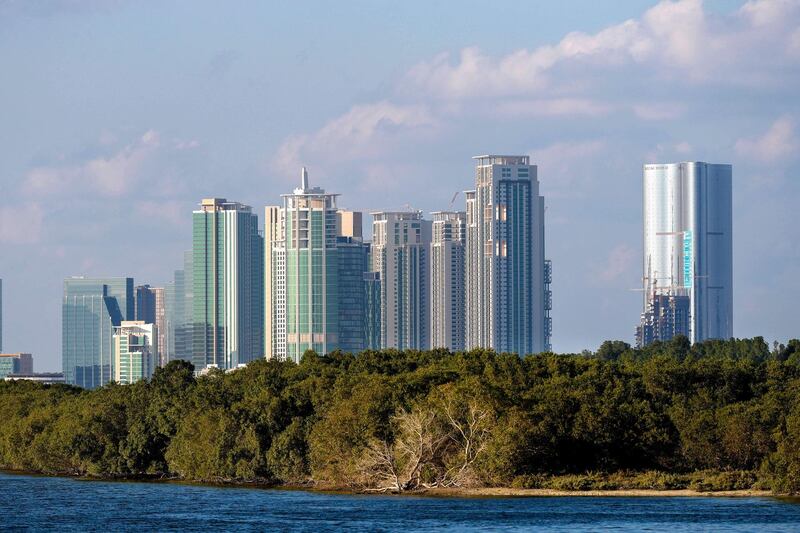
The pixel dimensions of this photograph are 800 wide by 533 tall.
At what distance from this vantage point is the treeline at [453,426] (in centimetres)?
7806

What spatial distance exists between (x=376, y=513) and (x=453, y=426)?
9783 millimetres

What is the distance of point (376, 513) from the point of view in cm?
6944

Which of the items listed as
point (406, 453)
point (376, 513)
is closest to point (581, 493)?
point (406, 453)

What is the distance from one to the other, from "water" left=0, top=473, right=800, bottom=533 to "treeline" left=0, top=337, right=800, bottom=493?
2726 mm

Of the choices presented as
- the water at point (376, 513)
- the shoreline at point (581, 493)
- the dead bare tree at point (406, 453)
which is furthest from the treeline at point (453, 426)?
the water at point (376, 513)

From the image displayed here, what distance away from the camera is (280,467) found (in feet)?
282

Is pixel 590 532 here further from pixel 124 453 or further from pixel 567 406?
pixel 124 453

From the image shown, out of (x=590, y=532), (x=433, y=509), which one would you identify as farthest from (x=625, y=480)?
(x=590, y=532)

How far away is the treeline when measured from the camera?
256 feet

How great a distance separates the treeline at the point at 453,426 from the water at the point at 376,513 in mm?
2726

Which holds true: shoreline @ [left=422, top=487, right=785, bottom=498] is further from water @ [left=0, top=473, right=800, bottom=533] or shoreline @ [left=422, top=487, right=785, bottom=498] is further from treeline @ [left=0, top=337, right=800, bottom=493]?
water @ [left=0, top=473, right=800, bottom=533]

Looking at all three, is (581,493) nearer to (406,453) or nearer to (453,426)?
(453,426)

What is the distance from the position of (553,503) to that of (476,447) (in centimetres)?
675

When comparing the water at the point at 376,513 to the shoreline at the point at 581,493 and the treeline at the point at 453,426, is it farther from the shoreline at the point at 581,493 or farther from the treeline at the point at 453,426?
the treeline at the point at 453,426
